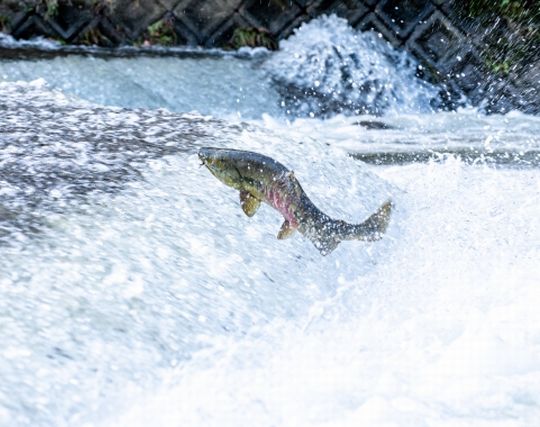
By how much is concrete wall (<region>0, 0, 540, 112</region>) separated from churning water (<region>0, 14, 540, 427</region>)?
11.8 feet

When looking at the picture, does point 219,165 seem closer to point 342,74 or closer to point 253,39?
point 342,74

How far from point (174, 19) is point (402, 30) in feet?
6.58

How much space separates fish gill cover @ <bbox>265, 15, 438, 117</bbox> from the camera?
8.58 meters

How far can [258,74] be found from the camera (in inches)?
345

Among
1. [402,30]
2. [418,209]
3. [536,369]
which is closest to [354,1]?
[402,30]

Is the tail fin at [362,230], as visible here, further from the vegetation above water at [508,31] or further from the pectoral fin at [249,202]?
the vegetation above water at [508,31]

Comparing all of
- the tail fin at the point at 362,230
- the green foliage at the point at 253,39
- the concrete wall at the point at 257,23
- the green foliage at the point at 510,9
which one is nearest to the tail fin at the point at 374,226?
the tail fin at the point at 362,230

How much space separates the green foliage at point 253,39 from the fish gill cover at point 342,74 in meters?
0.16

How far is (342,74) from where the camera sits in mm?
8898

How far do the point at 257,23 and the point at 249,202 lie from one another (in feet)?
20.4

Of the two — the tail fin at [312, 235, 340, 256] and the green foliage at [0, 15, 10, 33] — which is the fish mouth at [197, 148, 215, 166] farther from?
the green foliage at [0, 15, 10, 33]

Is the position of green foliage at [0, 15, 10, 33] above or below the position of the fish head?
below

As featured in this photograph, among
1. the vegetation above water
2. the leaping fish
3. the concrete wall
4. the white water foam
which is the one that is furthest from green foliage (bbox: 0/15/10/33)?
the leaping fish

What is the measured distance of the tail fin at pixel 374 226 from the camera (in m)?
3.42
